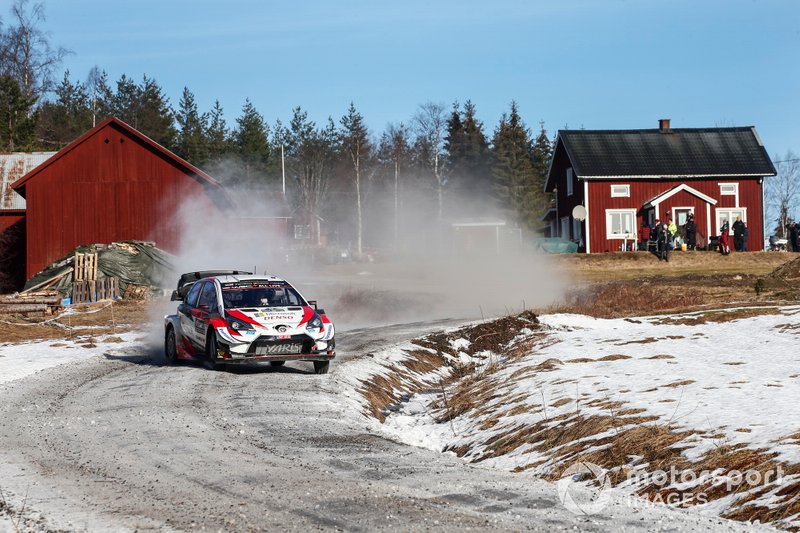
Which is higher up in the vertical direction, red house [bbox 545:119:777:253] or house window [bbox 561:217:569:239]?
red house [bbox 545:119:777:253]

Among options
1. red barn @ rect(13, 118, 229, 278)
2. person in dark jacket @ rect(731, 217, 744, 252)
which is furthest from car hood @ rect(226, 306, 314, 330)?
person in dark jacket @ rect(731, 217, 744, 252)

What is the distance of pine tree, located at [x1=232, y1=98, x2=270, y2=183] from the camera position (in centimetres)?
10188

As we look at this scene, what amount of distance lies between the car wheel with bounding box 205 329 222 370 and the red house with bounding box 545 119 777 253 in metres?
41.2

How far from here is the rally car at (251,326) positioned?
618 inches

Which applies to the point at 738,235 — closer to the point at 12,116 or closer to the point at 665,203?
the point at 665,203

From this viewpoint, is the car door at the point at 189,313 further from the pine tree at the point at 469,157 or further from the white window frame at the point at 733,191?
the pine tree at the point at 469,157

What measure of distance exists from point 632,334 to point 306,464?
11.6m

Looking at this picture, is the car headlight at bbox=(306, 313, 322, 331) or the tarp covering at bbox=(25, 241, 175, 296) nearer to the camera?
the car headlight at bbox=(306, 313, 322, 331)

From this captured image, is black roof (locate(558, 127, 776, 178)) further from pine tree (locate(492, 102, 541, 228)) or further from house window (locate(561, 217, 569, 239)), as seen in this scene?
A: pine tree (locate(492, 102, 541, 228))

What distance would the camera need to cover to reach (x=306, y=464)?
351 inches

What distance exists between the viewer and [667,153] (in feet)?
189

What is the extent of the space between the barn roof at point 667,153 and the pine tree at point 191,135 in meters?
43.5

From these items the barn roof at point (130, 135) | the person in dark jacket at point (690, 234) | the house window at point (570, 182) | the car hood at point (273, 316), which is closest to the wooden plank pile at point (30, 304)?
the barn roof at point (130, 135)

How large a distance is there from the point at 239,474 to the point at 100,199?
37.0 metres
